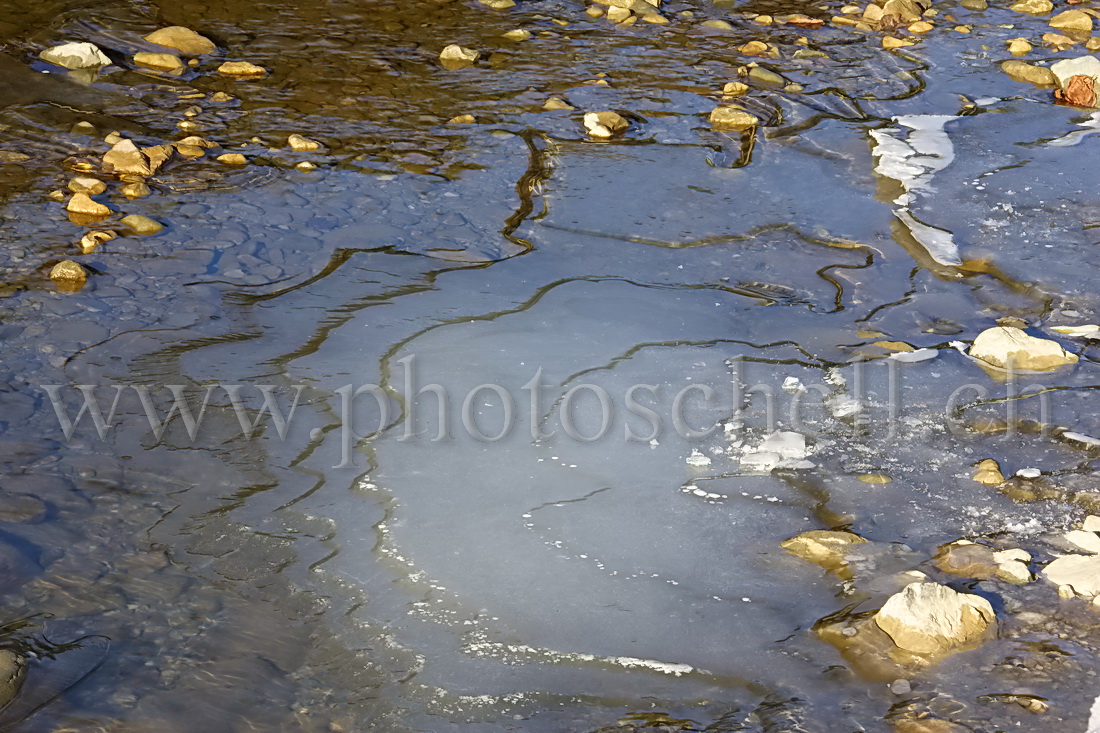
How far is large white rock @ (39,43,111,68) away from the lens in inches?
184

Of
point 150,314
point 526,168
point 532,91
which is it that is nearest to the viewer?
point 150,314

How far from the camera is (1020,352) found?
2.86m

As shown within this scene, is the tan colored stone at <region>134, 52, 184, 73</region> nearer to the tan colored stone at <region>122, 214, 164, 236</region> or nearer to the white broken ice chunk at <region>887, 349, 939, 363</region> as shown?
the tan colored stone at <region>122, 214, 164, 236</region>

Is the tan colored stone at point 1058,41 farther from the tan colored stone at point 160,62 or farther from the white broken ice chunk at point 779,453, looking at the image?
the tan colored stone at point 160,62

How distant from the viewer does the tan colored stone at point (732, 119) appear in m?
4.59

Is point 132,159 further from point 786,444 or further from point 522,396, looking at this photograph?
point 786,444

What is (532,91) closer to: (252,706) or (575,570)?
(575,570)

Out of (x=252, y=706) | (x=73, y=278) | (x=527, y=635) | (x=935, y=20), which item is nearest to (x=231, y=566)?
(x=252, y=706)

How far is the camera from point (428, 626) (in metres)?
1.96

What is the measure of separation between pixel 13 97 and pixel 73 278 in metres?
1.77

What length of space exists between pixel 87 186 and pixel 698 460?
8.22 feet

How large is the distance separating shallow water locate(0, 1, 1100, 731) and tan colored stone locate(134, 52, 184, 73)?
0.11 metres

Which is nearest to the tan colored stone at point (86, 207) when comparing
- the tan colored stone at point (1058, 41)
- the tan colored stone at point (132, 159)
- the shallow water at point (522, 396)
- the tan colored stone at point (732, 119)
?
the shallow water at point (522, 396)

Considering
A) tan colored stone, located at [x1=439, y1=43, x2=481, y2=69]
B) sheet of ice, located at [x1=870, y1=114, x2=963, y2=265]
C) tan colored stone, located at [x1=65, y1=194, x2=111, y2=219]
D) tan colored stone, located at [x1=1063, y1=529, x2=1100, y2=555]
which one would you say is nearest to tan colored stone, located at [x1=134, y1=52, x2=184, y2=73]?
tan colored stone, located at [x1=439, y1=43, x2=481, y2=69]
